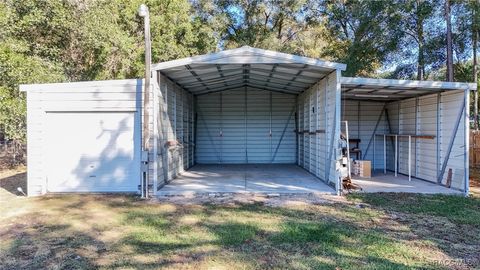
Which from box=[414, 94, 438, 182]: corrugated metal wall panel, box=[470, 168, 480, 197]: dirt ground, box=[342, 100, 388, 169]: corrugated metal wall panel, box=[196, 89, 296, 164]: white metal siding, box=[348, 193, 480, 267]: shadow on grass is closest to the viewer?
box=[348, 193, 480, 267]: shadow on grass

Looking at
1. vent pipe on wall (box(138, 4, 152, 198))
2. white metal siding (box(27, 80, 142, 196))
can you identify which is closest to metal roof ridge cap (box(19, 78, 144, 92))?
white metal siding (box(27, 80, 142, 196))

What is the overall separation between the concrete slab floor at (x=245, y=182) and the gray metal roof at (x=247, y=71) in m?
2.24

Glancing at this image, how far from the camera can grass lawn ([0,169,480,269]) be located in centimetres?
361

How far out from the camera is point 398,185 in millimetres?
7832

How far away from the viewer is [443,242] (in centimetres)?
418

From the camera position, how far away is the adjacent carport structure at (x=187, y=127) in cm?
700

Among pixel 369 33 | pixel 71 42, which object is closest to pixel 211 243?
pixel 71 42

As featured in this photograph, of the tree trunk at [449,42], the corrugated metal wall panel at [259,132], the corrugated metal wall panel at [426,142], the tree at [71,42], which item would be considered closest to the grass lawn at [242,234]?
the corrugated metal wall panel at [426,142]

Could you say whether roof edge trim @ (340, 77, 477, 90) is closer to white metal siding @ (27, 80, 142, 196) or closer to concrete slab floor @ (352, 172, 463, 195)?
concrete slab floor @ (352, 172, 463, 195)

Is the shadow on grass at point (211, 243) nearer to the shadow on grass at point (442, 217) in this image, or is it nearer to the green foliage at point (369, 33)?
the shadow on grass at point (442, 217)

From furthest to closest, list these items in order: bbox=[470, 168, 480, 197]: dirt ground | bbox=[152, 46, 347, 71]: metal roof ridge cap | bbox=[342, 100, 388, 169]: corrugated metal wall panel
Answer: bbox=[342, 100, 388, 169]: corrugated metal wall panel, bbox=[470, 168, 480, 197]: dirt ground, bbox=[152, 46, 347, 71]: metal roof ridge cap

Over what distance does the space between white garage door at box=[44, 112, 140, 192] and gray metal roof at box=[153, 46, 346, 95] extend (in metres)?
1.42

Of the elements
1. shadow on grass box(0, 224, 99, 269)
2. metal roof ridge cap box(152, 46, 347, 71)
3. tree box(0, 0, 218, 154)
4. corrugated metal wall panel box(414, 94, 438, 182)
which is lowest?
shadow on grass box(0, 224, 99, 269)

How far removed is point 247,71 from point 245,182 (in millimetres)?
2736
